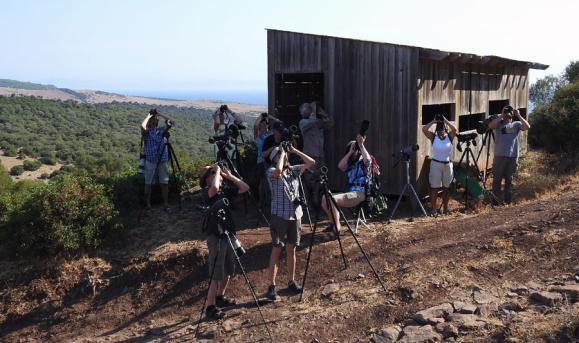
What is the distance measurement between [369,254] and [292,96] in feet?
18.9

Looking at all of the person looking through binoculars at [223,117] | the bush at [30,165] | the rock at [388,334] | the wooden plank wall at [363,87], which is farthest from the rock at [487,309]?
the bush at [30,165]

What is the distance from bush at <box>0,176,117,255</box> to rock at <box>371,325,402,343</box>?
5.10 m

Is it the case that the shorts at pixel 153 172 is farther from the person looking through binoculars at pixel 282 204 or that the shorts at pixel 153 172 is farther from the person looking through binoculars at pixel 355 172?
the person looking through binoculars at pixel 282 204

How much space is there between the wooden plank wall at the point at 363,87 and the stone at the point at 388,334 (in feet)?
16.0

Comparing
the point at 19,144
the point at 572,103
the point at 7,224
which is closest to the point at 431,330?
the point at 7,224

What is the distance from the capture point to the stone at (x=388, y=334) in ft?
16.1

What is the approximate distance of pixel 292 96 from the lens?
11.9 metres

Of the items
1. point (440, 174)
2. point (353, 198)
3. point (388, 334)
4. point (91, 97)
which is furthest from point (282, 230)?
point (91, 97)

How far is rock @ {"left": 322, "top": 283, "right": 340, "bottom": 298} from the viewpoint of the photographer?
619 centimetres

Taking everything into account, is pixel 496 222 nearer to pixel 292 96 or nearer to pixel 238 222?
pixel 238 222

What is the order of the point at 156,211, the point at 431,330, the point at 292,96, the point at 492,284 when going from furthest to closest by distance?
the point at 292,96
the point at 156,211
the point at 492,284
the point at 431,330

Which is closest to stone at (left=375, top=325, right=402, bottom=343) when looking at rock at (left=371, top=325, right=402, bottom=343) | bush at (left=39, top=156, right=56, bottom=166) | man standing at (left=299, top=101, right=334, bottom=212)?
rock at (left=371, top=325, right=402, bottom=343)

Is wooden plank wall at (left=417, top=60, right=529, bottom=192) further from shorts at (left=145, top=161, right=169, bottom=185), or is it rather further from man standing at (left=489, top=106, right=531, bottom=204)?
shorts at (left=145, top=161, right=169, bottom=185)

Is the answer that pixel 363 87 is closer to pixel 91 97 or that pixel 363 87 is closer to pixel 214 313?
pixel 214 313
